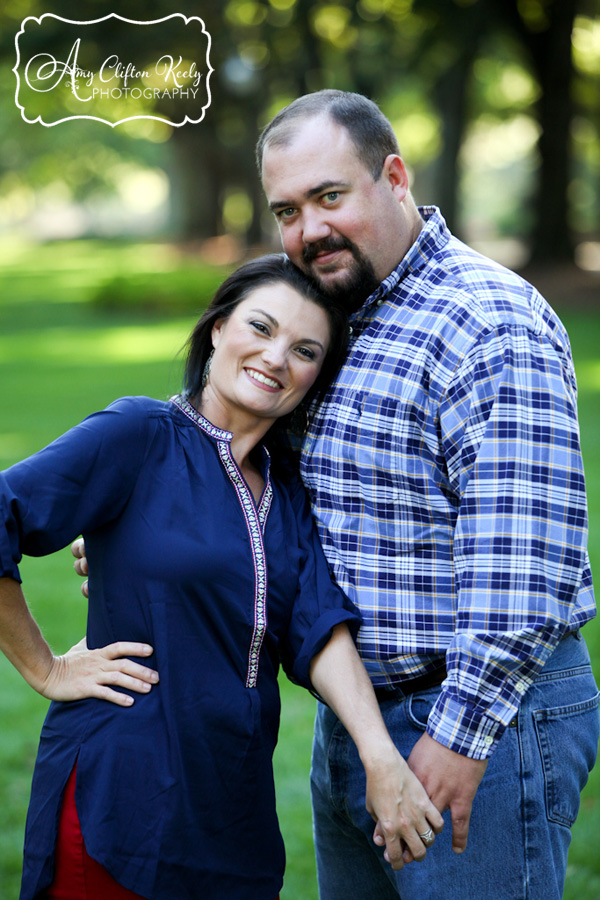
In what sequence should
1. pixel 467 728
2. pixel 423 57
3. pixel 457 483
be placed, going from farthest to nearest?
pixel 423 57
pixel 457 483
pixel 467 728

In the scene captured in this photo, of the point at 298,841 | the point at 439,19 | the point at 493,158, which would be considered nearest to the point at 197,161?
the point at 439,19

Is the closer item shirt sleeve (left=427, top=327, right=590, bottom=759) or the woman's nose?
shirt sleeve (left=427, top=327, right=590, bottom=759)

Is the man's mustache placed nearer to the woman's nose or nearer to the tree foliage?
the woman's nose

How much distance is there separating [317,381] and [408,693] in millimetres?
847

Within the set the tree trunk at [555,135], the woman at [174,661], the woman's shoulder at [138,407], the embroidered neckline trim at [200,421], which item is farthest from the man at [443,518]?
the tree trunk at [555,135]

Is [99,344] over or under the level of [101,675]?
under

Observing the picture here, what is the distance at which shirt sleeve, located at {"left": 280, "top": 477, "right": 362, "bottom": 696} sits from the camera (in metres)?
2.33

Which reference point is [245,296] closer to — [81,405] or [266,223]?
[81,405]

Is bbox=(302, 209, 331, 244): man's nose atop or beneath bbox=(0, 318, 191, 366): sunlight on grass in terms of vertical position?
atop

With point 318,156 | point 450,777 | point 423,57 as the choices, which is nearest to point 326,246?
point 318,156

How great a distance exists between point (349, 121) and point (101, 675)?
153cm

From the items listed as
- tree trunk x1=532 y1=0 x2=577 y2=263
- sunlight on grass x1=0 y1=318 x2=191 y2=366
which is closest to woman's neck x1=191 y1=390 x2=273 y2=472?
sunlight on grass x1=0 y1=318 x2=191 y2=366

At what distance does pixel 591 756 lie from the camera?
95.1 inches

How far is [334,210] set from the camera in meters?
2.53
